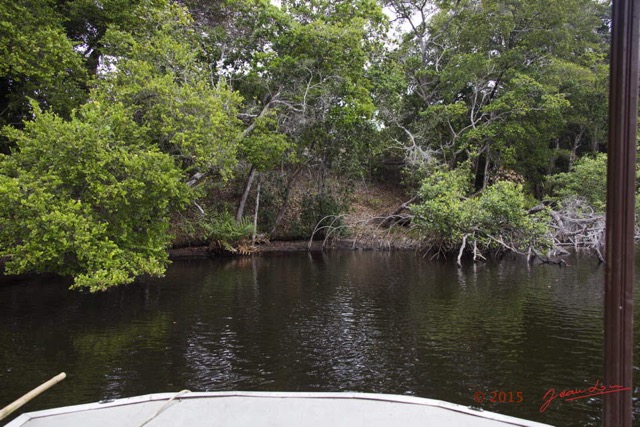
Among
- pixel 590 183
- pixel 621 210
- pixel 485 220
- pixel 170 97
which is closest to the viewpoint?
pixel 621 210

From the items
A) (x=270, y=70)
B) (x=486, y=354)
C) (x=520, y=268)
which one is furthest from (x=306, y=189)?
(x=486, y=354)

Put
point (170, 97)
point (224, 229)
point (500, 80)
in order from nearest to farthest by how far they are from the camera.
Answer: point (170, 97), point (224, 229), point (500, 80)

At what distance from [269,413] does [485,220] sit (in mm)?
15061

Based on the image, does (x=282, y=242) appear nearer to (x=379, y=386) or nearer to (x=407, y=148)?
(x=407, y=148)

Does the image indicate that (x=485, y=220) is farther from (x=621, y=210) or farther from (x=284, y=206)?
(x=621, y=210)

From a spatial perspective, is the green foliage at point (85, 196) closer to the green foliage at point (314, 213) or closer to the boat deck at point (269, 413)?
the boat deck at point (269, 413)

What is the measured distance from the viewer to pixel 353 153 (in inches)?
1007

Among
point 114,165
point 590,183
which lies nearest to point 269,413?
point 114,165

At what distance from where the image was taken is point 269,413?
4.02 metres

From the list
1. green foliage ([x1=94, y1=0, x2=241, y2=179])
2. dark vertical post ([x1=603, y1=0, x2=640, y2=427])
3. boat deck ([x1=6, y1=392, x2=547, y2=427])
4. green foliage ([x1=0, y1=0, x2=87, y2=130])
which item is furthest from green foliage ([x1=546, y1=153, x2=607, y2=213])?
green foliage ([x1=0, y1=0, x2=87, y2=130])

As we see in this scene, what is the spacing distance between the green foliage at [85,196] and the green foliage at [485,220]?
10861 mm

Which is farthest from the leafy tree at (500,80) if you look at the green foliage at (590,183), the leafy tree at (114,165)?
the leafy tree at (114,165)

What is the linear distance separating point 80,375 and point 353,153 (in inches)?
805

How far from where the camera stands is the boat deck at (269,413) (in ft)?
12.5
